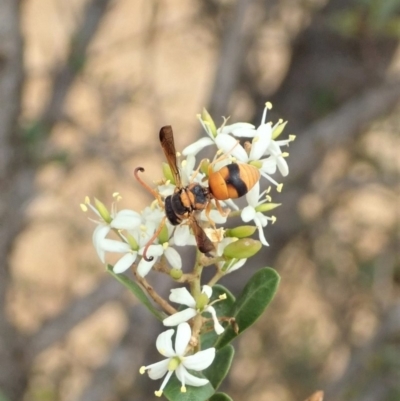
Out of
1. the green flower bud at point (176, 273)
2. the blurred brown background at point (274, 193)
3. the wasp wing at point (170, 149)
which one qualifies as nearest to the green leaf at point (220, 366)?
the green flower bud at point (176, 273)

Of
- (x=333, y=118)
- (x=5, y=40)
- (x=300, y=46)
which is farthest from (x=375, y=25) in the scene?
(x=5, y=40)

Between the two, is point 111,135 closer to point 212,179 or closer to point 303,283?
point 303,283

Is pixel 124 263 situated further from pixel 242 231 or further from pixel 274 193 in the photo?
pixel 274 193

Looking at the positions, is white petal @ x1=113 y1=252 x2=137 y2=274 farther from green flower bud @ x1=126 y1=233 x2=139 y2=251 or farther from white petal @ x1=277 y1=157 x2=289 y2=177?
white petal @ x1=277 y1=157 x2=289 y2=177

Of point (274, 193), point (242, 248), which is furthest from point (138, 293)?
point (274, 193)

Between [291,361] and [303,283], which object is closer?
[291,361]
